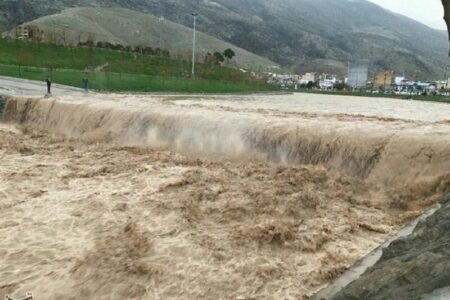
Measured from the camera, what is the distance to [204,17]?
17600 centimetres

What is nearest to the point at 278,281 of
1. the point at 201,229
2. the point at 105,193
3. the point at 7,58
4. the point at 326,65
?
the point at 201,229

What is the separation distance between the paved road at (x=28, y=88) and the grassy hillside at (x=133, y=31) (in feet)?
190

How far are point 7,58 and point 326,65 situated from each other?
118216 millimetres

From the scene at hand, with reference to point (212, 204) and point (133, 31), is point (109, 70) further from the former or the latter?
point (133, 31)

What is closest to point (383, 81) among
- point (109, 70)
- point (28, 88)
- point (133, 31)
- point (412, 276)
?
point (109, 70)

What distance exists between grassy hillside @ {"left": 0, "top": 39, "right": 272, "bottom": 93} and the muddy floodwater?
80.9 ft

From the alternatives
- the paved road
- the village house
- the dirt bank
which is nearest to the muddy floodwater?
the dirt bank

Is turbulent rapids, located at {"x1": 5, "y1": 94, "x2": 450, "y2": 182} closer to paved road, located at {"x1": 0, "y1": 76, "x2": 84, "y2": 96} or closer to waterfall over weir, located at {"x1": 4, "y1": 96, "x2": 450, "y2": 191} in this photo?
waterfall over weir, located at {"x1": 4, "y1": 96, "x2": 450, "y2": 191}

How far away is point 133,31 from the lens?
119 metres

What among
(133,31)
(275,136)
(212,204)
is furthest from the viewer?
(133,31)

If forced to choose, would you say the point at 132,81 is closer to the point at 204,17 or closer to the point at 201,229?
the point at 201,229

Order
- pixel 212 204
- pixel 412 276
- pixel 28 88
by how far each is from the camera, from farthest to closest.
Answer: pixel 28 88
pixel 212 204
pixel 412 276

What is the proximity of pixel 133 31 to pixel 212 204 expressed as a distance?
112973 mm

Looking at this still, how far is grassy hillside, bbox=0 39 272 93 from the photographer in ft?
138
